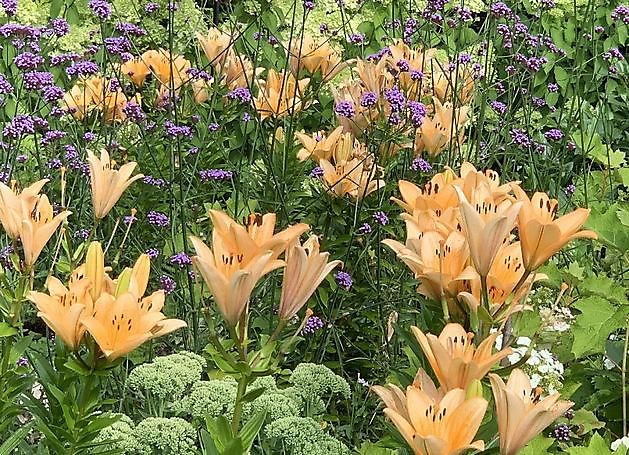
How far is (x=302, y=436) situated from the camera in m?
1.67

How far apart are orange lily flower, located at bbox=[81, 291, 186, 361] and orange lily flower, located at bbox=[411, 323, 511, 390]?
37 cm

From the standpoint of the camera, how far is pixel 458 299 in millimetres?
1492

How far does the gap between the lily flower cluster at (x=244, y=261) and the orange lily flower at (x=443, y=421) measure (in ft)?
0.85

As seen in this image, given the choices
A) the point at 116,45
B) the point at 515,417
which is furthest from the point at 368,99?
the point at 515,417

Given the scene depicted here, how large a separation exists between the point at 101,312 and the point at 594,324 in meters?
1.25

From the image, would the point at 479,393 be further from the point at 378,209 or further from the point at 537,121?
the point at 537,121

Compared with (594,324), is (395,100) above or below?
above

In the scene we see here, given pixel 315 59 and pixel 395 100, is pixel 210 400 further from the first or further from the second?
pixel 315 59

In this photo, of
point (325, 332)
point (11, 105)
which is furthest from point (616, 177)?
point (11, 105)

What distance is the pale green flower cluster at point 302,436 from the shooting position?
1667mm

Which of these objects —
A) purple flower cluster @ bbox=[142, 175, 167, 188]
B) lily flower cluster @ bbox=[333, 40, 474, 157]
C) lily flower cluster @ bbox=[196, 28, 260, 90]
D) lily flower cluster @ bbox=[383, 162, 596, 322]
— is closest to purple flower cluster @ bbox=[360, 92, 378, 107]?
lily flower cluster @ bbox=[333, 40, 474, 157]

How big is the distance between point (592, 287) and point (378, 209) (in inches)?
25.7

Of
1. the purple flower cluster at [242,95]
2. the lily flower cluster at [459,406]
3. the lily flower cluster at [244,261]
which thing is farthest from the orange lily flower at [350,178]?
the lily flower cluster at [459,406]

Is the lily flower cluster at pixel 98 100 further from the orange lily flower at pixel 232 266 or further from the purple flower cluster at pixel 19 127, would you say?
the orange lily flower at pixel 232 266
